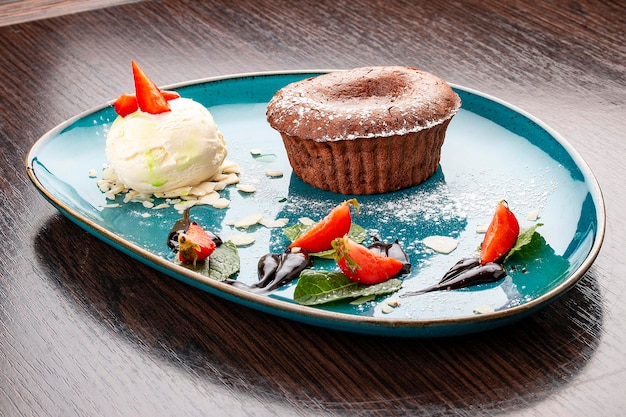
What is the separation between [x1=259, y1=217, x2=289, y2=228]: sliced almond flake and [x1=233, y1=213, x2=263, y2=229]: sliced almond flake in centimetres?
1

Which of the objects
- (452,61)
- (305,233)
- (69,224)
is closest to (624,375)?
(305,233)

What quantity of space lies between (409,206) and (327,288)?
464 millimetres

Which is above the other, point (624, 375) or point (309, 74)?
point (624, 375)

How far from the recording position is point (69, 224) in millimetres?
1806

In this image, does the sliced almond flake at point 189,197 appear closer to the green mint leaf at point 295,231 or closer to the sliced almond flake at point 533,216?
the green mint leaf at point 295,231

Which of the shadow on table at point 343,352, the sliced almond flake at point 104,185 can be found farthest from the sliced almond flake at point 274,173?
the shadow on table at point 343,352

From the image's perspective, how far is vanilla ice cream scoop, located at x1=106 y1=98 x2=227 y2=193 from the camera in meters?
1.90

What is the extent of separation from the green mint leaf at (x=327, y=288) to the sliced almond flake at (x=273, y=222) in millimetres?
307

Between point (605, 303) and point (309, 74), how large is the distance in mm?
1121

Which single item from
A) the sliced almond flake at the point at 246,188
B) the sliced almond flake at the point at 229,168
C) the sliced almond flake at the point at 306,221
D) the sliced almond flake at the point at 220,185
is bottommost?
the sliced almond flake at the point at 220,185

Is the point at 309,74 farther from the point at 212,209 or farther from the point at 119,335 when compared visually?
the point at 119,335

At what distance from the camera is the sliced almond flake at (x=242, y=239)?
5.61 feet

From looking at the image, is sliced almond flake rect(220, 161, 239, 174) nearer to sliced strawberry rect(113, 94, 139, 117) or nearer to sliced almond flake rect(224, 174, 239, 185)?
sliced almond flake rect(224, 174, 239, 185)

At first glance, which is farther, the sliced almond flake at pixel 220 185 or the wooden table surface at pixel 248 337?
the sliced almond flake at pixel 220 185
